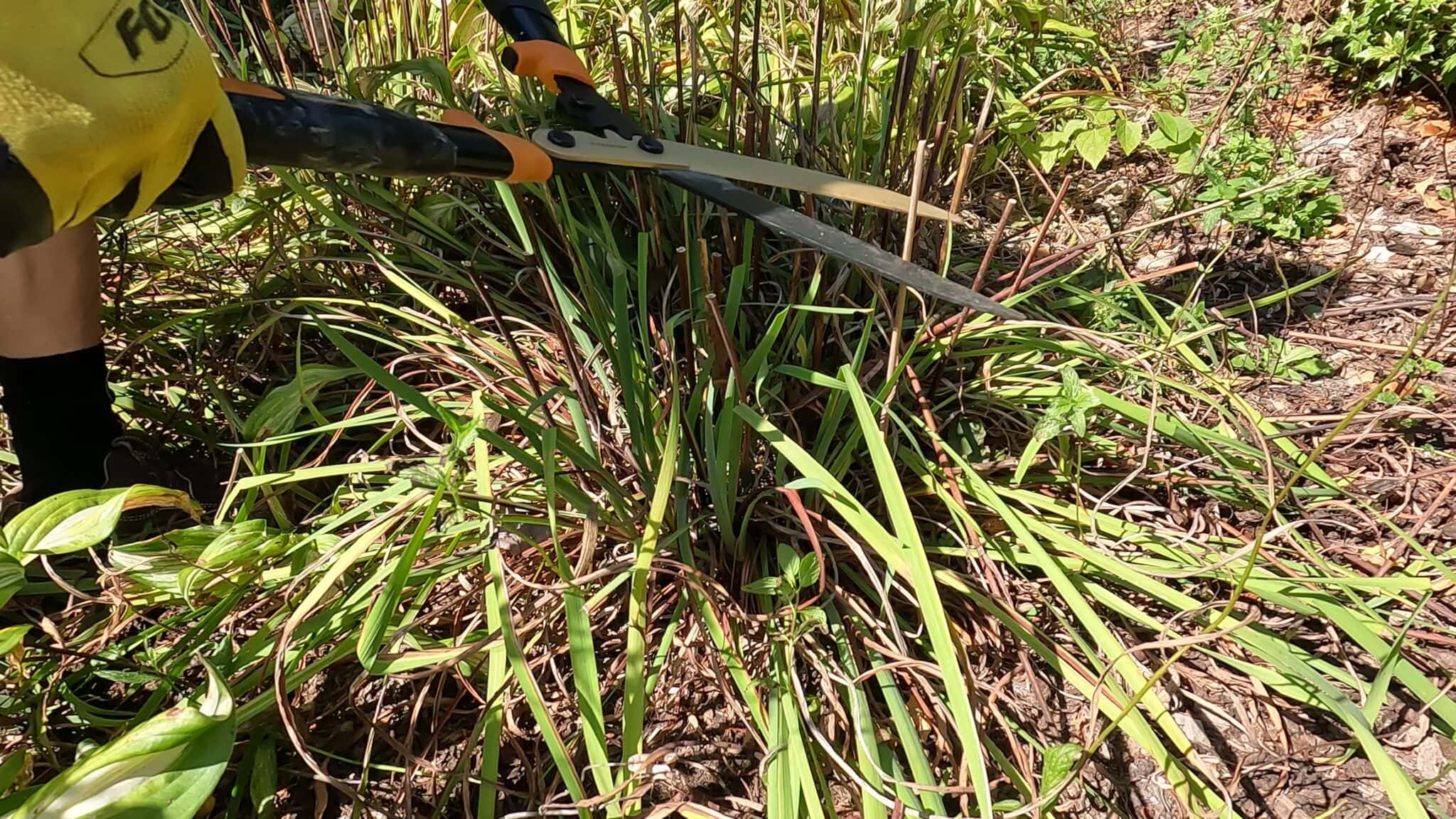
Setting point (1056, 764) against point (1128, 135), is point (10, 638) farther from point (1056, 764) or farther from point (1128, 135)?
point (1128, 135)

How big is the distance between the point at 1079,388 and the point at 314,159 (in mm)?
767

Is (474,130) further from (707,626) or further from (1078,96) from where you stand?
(1078,96)

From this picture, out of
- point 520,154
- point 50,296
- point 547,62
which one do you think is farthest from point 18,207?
point 547,62

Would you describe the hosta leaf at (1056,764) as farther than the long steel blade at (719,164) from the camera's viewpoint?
No

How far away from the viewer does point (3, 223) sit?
0.56m

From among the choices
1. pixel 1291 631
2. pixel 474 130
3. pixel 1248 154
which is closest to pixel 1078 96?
pixel 1248 154

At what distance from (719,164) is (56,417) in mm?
854

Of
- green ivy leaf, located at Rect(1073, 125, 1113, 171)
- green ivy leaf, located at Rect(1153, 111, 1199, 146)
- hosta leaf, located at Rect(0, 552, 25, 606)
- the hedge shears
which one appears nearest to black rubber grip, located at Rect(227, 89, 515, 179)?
the hedge shears

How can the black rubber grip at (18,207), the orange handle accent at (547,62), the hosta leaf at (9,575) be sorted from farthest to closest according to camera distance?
the orange handle accent at (547,62) < the hosta leaf at (9,575) < the black rubber grip at (18,207)

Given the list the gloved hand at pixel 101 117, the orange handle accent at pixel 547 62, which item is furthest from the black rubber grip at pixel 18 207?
the orange handle accent at pixel 547 62

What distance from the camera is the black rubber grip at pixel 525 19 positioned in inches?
47.7

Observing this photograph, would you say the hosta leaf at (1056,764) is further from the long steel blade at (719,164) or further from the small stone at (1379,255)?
the small stone at (1379,255)

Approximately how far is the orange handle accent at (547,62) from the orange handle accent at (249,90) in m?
0.48

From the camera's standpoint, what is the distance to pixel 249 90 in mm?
733
